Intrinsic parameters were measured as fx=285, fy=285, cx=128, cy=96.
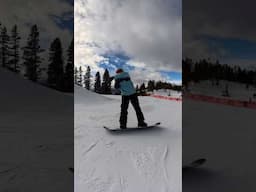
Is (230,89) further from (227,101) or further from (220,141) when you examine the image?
(220,141)

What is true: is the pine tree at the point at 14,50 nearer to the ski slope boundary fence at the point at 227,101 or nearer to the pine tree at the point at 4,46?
the pine tree at the point at 4,46

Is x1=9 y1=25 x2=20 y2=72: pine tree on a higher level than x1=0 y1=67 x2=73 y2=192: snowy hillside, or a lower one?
higher

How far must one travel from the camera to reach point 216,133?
6.15 feet

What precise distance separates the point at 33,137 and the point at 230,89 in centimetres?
130

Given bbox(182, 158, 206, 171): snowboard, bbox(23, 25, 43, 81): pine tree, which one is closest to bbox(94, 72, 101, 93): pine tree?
bbox(23, 25, 43, 81): pine tree

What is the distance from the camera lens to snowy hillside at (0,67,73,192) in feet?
5.51

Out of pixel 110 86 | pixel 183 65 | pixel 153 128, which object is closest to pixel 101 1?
pixel 110 86

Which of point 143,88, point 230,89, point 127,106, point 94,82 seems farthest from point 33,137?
point 230,89

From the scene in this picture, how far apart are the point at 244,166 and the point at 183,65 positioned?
30.0 inches

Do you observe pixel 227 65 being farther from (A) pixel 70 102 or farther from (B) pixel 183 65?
(A) pixel 70 102

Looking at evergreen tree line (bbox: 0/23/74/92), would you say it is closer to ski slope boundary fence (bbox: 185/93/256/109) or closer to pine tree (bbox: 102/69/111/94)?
pine tree (bbox: 102/69/111/94)

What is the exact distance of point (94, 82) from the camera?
236 cm

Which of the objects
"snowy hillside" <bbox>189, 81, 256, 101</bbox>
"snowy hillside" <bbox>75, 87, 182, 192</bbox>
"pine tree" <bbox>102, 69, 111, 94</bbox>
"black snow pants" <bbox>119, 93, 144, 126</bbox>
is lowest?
"snowy hillside" <bbox>75, 87, 182, 192</bbox>

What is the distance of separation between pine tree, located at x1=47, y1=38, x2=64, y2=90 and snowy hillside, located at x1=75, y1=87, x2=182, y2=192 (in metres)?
0.39
